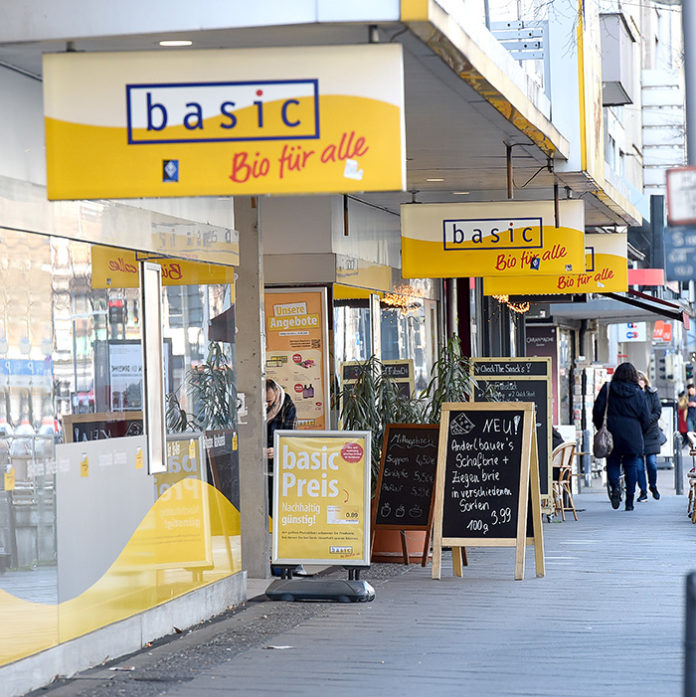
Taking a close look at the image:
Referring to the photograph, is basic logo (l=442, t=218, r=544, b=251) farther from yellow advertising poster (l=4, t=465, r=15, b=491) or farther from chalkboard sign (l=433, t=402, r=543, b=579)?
yellow advertising poster (l=4, t=465, r=15, b=491)

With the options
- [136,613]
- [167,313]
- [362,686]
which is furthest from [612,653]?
[167,313]

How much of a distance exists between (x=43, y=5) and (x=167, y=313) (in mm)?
2598

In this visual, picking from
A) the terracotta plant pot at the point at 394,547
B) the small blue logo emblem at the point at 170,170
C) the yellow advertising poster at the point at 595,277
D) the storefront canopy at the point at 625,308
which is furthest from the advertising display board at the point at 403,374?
the storefront canopy at the point at 625,308

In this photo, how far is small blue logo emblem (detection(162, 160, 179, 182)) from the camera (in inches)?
247

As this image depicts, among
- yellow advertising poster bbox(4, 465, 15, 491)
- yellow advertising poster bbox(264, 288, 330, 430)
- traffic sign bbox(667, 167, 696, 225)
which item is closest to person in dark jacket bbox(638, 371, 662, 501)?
yellow advertising poster bbox(264, 288, 330, 430)

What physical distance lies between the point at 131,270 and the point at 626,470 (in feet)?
36.8

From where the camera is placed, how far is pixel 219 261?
31.6ft

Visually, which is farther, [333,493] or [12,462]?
[333,493]

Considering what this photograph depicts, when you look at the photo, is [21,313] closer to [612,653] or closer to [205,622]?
[205,622]

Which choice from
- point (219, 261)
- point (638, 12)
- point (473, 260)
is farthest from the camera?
point (638, 12)

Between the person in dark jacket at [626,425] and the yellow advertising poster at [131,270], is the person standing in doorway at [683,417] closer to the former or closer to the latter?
the person in dark jacket at [626,425]

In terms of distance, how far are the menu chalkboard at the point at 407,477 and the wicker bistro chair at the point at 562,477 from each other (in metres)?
5.13

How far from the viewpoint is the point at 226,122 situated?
6.28 m

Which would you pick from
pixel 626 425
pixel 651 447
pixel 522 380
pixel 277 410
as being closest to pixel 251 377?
pixel 277 410
